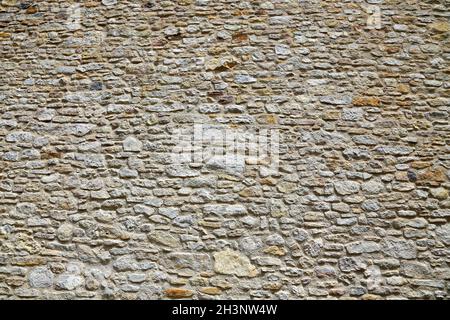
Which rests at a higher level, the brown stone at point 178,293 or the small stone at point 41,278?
the small stone at point 41,278

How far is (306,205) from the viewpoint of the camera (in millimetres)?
3307

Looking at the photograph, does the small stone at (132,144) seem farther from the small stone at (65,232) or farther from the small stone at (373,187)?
the small stone at (373,187)

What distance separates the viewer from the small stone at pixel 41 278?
3246 mm

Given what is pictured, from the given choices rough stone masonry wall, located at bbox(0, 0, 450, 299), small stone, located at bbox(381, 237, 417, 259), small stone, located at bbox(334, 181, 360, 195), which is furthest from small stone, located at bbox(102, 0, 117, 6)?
small stone, located at bbox(381, 237, 417, 259)

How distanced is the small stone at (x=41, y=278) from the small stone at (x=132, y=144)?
1238mm

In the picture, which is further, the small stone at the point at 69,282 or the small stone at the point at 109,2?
the small stone at the point at 109,2

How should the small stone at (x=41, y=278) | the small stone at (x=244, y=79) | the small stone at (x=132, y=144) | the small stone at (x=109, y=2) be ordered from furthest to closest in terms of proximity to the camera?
the small stone at (x=109, y=2), the small stone at (x=244, y=79), the small stone at (x=132, y=144), the small stone at (x=41, y=278)

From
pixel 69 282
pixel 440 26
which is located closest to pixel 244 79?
pixel 440 26

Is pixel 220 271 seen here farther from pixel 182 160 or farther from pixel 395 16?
pixel 395 16

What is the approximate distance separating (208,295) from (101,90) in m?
2.15

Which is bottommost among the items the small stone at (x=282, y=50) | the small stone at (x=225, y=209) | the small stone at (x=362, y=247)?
the small stone at (x=362, y=247)

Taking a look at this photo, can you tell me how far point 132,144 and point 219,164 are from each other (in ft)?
2.71

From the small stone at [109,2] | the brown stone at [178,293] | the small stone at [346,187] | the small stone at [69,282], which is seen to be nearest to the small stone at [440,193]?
the small stone at [346,187]

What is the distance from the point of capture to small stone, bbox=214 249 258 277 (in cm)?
318
